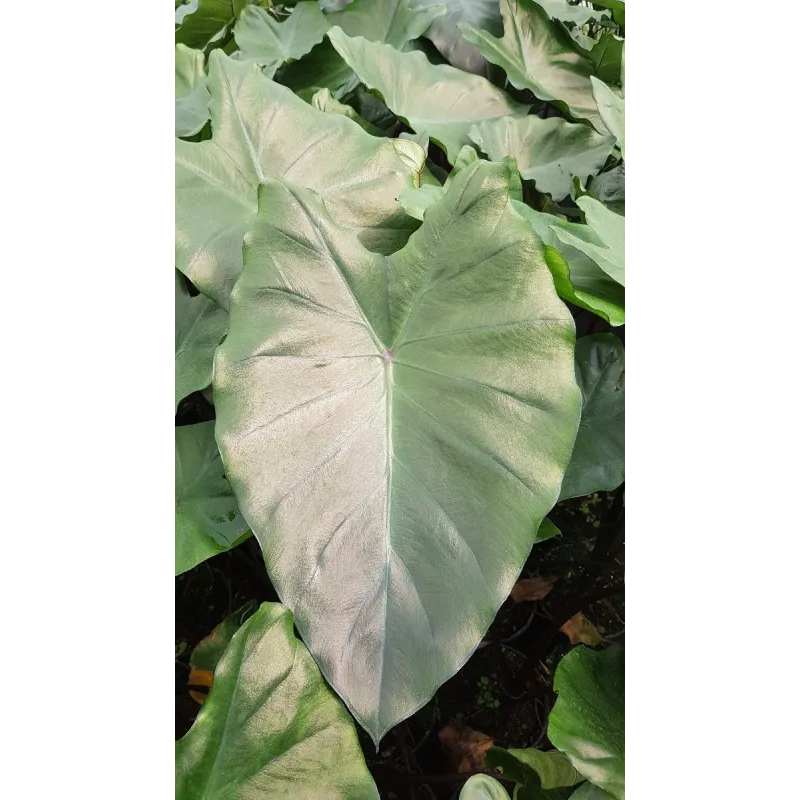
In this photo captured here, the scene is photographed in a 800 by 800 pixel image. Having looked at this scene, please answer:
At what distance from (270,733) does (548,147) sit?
879 millimetres

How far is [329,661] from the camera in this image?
65 centimetres

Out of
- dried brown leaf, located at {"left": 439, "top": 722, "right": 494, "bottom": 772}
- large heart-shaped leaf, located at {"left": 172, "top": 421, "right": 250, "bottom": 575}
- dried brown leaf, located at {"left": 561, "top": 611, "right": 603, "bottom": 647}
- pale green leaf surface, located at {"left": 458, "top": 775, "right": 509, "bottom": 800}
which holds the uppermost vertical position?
large heart-shaped leaf, located at {"left": 172, "top": 421, "right": 250, "bottom": 575}

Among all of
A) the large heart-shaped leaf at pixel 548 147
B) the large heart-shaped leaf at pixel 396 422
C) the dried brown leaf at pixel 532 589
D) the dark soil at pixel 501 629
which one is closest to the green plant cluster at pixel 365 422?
the large heart-shaped leaf at pixel 396 422

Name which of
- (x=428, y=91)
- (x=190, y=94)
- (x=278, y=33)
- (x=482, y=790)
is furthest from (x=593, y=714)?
(x=278, y=33)

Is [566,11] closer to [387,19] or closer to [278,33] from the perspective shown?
[387,19]

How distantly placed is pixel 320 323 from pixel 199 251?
197 millimetres

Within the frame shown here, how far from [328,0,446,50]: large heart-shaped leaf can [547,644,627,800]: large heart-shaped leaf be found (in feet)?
3.21

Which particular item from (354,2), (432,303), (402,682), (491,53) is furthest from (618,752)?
(354,2)

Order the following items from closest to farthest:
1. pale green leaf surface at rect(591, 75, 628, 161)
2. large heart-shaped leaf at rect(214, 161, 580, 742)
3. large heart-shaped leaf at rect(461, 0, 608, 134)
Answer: large heart-shaped leaf at rect(214, 161, 580, 742), pale green leaf surface at rect(591, 75, 628, 161), large heart-shaped leaf at rect(461, 0, 608, 134)

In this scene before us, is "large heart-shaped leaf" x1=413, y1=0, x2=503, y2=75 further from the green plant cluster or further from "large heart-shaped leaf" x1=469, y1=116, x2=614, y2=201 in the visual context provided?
the green plant cluster

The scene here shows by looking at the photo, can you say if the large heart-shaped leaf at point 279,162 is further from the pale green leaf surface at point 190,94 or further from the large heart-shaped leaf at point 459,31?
the large heart-shaped leaf at point 459,31

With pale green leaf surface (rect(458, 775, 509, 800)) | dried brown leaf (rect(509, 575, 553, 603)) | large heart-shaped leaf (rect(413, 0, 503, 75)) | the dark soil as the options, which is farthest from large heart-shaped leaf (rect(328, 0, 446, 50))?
pale green leaf surface (rect(458, 775, 509, 800))

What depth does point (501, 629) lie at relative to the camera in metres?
1.29

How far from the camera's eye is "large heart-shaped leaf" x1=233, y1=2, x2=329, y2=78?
1262 millimetres
